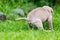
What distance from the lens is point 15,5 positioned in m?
14.9

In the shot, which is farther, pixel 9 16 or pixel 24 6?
pixel 24 6

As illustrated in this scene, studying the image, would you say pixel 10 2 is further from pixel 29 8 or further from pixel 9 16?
pixel 9 16

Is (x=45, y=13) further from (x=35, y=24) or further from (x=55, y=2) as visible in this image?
(x=55, y=2)

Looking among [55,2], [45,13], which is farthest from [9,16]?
[55,2]

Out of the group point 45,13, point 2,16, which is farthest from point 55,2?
point 45,13

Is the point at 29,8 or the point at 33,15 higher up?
the point at 33,15

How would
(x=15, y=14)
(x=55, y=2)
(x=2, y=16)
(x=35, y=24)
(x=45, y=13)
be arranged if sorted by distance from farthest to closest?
1. (x=55, y=2)
2. (x=15, y=14)
3. (x=2, y=16)
4. (x=45, y=13)
5. (x=35, y=24)

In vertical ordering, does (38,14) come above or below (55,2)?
above

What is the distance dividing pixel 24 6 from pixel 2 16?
9.72 feet

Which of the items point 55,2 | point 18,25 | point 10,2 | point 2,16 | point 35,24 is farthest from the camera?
point 55,2

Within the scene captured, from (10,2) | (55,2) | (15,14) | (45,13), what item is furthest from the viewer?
(55,2)

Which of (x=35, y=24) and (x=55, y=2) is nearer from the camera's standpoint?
(x=35, y=24)

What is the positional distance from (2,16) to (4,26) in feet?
5.15

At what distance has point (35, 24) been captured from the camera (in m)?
9.59
